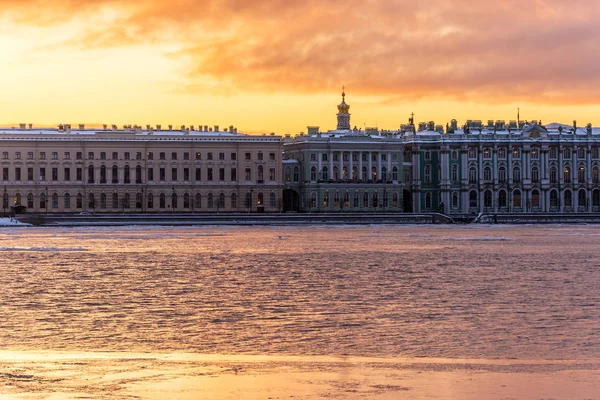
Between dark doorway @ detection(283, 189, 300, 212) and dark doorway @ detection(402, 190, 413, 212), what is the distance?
9.97 m

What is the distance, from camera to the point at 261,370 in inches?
659

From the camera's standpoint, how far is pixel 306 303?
26.2m

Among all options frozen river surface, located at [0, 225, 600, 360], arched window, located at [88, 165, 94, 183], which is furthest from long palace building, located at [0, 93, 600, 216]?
frozen river surface, located at [0, 225, 600, 360]

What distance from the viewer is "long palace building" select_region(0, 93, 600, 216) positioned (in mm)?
105375

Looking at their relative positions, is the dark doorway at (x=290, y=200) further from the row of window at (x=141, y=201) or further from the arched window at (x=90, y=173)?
the arched window at (x=90, y=173)

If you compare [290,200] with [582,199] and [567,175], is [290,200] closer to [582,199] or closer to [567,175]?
[567,175]

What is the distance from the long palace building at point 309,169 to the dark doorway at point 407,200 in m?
0.10

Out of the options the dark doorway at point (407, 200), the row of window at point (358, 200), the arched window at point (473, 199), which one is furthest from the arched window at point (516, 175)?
the row of window at point (358, 200)

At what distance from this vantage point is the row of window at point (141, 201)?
4112 inches

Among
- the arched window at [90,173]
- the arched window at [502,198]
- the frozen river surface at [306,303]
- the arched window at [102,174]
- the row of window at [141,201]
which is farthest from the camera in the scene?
the arched window at [502,198]

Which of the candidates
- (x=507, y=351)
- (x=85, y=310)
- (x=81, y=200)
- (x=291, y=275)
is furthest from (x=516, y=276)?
(x=81, y=200)

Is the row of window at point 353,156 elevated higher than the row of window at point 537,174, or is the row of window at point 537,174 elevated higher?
the row of window at point 353,156

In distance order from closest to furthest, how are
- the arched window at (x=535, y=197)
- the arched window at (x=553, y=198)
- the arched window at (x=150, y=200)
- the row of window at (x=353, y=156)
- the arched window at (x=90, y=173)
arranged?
the arched window at (x=90, y=173) < the arched window at (x=150, y=200) < the row of window at (x=353, y=156) < the arched window at (x=553, y=198) < the arched window at (x=535, y=197)

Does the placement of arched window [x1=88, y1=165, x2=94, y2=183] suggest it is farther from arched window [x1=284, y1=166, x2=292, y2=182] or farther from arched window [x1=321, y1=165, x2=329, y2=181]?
arched window [x1=321, y1=165, x2=329, y2=181]
